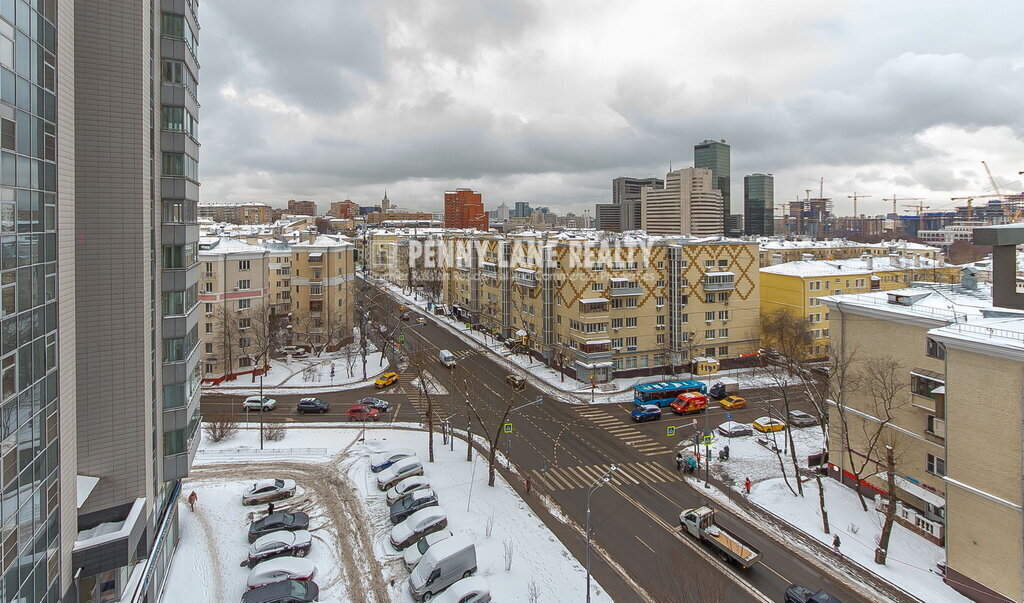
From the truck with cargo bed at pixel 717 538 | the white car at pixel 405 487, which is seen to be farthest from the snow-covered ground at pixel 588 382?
the truck with cargo bed at pixel 717 538

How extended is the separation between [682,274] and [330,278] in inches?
1579

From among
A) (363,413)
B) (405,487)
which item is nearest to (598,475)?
(405,487)

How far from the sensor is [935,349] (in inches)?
941

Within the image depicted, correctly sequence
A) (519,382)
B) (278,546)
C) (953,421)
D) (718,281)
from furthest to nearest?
(718,281) → (519,382) → (278,546) → (953,421)

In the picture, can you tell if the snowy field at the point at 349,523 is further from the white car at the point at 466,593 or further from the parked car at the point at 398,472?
the white car at the point at 466,593

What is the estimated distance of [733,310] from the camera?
181 feet

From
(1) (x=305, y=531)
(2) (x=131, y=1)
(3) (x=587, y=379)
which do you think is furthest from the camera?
(3) (x=587, y=379)

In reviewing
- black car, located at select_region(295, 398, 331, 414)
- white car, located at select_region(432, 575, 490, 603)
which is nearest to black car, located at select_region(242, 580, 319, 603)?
white car, located at select_region(432, 575, 490, 603)

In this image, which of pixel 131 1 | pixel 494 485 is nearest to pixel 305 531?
pixel 494 485

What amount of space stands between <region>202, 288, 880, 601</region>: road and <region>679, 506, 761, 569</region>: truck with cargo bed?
1.43ft

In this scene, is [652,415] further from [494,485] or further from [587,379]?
[494,485]

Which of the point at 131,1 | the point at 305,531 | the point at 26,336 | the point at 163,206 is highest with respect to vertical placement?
the point at 131,1

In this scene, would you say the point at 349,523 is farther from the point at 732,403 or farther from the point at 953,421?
the point at 732,403

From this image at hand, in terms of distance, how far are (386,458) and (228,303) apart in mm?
29034
